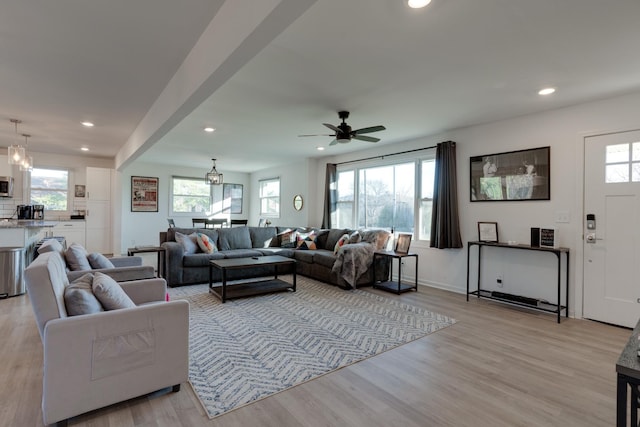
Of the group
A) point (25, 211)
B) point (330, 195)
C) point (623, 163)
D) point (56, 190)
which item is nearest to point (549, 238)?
point (623, 163)

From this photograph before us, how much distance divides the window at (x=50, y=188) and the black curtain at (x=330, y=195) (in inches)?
243

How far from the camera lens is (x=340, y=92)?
3.33 m

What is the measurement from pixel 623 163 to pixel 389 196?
3220mm

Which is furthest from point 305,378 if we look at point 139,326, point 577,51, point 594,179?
point 594,179

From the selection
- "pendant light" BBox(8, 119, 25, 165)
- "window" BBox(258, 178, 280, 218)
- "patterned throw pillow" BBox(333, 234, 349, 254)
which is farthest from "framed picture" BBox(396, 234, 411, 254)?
"pendant light" BBox(8, 119, 25, 165)

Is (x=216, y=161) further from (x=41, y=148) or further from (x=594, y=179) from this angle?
(x=594, y=179)

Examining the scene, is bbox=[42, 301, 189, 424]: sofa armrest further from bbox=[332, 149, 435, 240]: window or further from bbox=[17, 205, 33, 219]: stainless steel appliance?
bbox=[17, 205, 33, 219]: stainless steel appliance

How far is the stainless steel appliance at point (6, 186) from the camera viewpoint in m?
6.26

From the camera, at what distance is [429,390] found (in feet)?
7.12

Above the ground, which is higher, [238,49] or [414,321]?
[238,49]

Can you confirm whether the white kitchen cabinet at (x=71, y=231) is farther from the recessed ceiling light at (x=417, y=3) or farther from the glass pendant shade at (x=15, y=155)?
the recessed ceiling light at (x=417, y=3)

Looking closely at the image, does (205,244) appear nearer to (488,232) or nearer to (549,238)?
(488,232)

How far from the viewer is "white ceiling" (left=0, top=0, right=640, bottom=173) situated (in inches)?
80.3

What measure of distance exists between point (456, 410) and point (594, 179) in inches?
128
